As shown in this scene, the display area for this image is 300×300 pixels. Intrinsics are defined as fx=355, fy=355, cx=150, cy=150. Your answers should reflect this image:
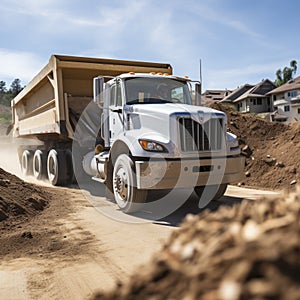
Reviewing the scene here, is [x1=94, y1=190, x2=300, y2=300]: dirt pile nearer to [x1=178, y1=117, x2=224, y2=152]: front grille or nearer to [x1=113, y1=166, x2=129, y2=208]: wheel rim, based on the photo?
[x1=178, y1=117, x2=224, y2=152]: front grille

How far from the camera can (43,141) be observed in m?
12.5

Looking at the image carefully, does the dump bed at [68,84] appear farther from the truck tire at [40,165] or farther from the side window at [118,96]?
the side window at [118,96]

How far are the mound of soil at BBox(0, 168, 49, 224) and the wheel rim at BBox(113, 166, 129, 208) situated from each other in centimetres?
159

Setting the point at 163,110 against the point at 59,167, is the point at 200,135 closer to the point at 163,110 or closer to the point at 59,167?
the point at 163,110

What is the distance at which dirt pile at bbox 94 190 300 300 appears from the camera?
1.12 m

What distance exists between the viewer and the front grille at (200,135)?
631 centimetres

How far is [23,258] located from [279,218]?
3670mm

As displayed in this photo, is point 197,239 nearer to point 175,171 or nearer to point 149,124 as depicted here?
point 175,171

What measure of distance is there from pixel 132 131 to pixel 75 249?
112 inches

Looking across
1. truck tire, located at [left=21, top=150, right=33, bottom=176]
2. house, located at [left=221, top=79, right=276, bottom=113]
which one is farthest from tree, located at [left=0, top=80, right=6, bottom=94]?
truck tire, located at [left=21, top=150, right=33, bottom=176]

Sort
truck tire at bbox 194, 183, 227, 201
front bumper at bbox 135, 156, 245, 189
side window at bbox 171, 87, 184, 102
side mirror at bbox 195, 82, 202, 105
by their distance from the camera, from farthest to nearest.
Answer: side mirror at bbox 195, 82, 202, 105 → side window at bbox 171, 87, 184, 102 → truck tire at bbox 194, 183, 227, 201 → front bumper at bbox 135, 156, 245, 189

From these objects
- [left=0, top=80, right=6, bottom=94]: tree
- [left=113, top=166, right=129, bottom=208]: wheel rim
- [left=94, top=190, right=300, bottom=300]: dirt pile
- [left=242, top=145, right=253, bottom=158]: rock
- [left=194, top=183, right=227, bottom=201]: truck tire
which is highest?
[left=0, top=80, right=6, bottom=94]: tree

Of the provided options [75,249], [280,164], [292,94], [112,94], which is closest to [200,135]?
[112,94]

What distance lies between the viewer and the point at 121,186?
681cm
